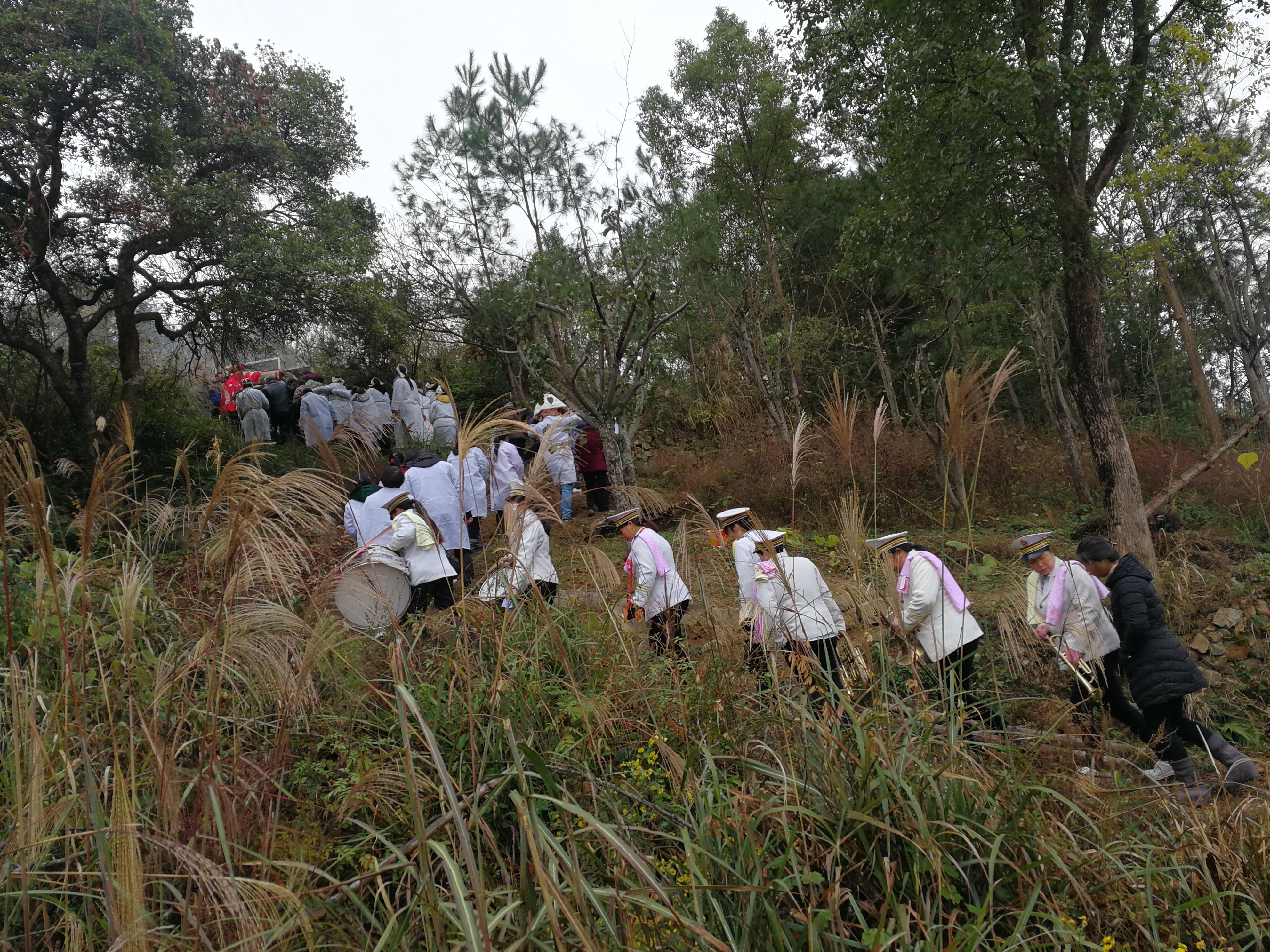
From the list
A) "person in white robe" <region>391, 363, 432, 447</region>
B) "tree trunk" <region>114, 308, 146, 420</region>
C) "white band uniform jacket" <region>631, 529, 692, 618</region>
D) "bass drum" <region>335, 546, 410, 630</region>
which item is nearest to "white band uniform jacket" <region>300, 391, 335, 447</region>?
"person in white robe" <region>391, 363, 432, 447</region>

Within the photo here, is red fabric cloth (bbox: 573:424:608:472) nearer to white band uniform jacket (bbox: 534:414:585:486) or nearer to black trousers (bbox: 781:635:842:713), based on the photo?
white band uniform jacket (bbox: 534:414:585:486)

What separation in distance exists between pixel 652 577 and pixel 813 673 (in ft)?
6.51

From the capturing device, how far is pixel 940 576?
451 centimetres

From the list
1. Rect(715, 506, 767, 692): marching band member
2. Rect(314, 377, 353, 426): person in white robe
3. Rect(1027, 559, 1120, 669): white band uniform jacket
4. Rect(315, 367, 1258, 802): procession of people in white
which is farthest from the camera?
Rect(314, 377, 353, 426): person in white robe

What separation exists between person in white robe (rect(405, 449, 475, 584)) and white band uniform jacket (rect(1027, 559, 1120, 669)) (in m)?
4.03

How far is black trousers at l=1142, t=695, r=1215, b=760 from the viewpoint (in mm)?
5102

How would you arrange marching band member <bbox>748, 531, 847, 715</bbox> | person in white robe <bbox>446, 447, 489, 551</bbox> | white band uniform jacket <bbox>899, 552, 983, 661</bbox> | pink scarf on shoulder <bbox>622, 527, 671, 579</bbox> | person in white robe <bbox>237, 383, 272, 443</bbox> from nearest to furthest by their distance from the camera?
marching band member <bbox>748, 531, 847, 715</bbox>
white band uniform jacket <bbox>899, 552, 983, 661</bbox>
pink scarf on shoulder <bbox>622, 527, 671, 579</bbox>
person in white robe <bbox>446, 447, 489, 551</bbox>
person in white robe <bbox>237, 383, 272, 443</bbox>

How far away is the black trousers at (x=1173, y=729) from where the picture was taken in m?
5.10

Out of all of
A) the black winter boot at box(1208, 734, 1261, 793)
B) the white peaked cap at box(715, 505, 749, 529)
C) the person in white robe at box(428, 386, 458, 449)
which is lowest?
the black winter boot at box(1208, 734, 1261, 793)

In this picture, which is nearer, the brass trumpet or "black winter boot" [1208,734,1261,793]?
the brass trumpet

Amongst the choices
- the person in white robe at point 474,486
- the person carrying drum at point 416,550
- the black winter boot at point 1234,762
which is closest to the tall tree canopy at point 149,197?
the person in white robe at point 474,486

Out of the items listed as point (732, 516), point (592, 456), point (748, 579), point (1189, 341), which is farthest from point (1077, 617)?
point (1189, 341)

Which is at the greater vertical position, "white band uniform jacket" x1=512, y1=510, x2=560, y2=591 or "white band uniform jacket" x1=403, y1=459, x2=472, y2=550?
"white band uniform jacket" x1=403, y1=459, x2=472, y2=550

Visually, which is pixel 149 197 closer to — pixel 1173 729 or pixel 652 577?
pixel 652 577
